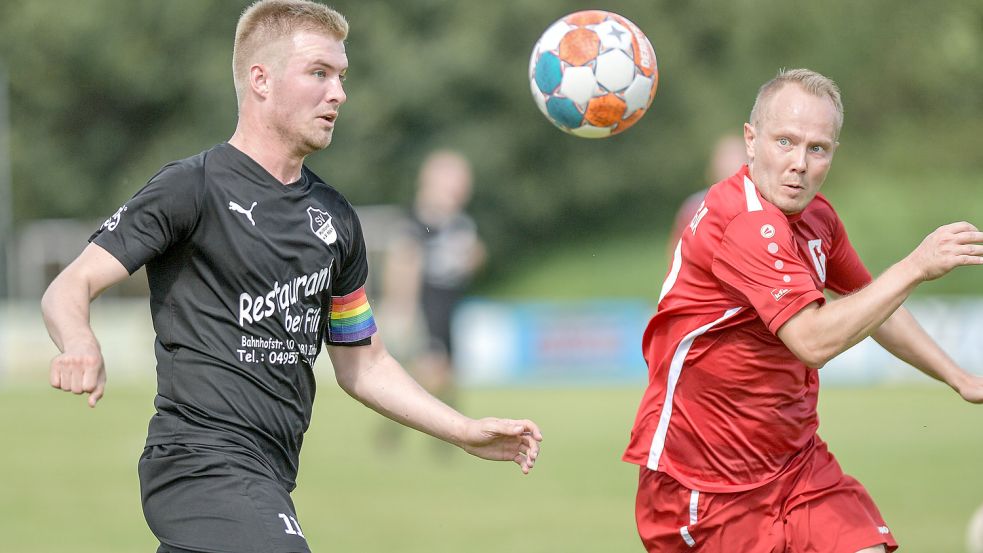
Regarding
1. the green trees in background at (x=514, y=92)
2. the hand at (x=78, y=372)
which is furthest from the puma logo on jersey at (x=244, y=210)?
the green trees in background at (x=514, y=92)

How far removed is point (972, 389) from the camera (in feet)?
14.8

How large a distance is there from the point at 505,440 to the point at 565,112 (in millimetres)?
1940

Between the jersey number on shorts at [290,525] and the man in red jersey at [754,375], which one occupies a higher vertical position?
the man in red jersey at [754,375]

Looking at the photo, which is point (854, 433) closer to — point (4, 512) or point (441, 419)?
point (4, 512)

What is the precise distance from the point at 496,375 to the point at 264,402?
639 inches

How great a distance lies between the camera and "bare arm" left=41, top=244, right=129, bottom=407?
3373 millimetres

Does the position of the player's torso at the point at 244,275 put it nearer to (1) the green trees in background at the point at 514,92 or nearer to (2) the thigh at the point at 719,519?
(2) the thigh at the point at 719,519

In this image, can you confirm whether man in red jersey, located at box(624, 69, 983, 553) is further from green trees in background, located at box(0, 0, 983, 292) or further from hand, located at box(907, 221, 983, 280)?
green trees in background, located at box(0, 0, 983, 292)

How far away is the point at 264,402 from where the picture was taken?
4.08 metres

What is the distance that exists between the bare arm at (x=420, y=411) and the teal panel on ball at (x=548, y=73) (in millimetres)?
1601

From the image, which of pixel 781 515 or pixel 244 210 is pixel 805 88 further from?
pixel 244 210

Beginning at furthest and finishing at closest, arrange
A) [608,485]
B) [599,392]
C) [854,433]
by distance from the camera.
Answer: [599,392], [854,433], [608,485]

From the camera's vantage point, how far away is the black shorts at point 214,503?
3734 mm

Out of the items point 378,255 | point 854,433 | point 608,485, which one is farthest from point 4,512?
point 378,255
